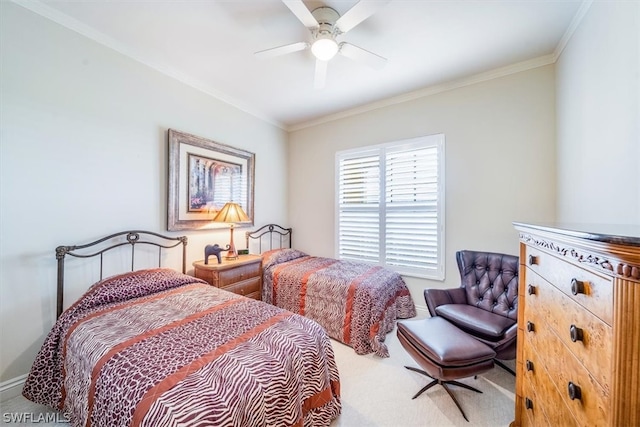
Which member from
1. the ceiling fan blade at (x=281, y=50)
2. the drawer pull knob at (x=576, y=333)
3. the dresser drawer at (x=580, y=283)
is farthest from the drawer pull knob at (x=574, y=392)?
the ceiling fan blade at (x=281, y=50)

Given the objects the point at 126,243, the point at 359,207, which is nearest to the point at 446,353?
the point at 359,207

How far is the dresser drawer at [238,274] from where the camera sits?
2.67m

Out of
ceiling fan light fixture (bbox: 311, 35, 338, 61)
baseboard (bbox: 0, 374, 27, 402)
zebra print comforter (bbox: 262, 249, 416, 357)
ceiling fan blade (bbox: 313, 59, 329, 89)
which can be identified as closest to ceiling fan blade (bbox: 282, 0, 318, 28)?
ceiling fan light fixture (bbox: 311, 35, 338, 61)

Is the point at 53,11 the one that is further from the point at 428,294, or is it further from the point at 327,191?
the point at 428,294

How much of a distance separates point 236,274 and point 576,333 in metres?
2.73

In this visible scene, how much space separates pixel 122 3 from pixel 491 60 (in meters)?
3.35

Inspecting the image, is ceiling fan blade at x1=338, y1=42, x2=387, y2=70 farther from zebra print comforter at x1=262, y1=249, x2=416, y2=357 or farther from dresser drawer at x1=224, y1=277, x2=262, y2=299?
dresser drawer at x1=224, y1=277, x2=262, y2=299

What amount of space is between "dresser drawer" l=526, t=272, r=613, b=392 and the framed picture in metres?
3.07

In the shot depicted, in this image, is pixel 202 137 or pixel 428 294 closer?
pixel 428 294

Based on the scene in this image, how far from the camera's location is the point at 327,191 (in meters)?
3.99

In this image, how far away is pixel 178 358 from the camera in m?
1.17

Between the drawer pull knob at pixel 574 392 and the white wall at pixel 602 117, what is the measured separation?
1.13 meters

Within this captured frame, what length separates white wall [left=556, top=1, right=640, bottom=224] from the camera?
1.36 metres

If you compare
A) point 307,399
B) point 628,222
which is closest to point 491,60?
point 628,222
